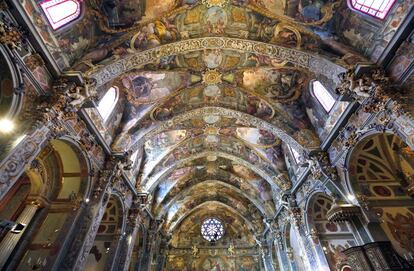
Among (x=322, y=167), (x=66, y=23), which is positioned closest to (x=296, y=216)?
(x=322, y=167)

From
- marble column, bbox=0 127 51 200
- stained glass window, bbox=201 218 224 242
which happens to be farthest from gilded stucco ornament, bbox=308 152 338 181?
stained glass window, bbox=201 218 224 242

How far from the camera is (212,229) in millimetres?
26109

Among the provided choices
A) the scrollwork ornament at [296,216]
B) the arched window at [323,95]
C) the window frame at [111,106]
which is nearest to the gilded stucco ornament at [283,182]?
the scrollwork ornament at [296,216]

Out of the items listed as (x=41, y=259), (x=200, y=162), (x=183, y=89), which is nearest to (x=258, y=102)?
(x=183, y=89)

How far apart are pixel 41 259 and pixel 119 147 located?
215 inches

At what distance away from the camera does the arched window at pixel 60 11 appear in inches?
286

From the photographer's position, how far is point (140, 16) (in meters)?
9.22

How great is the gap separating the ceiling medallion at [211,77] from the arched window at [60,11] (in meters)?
6.37

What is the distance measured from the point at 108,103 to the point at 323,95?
11401mm

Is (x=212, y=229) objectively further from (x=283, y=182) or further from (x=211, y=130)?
(x=211, y=130)

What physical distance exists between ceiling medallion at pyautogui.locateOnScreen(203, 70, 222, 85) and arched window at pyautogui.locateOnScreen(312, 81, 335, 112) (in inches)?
205

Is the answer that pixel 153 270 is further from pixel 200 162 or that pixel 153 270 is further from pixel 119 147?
pixel 119 147

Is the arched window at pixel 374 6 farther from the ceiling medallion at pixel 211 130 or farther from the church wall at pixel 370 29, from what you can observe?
the ceiling medallion at pixel 211 130

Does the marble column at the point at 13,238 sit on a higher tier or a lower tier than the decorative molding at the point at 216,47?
lower
